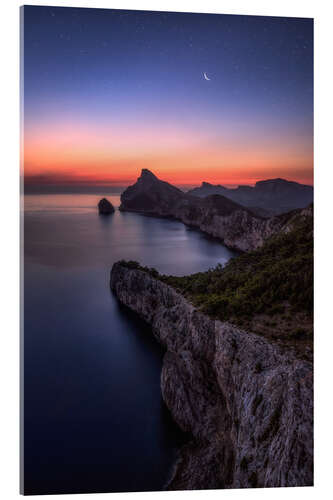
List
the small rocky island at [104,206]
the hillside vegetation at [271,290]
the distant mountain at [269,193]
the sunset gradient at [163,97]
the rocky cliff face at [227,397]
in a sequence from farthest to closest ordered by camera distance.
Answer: the small rocky island at [104,206], the distant mountain at [269,193], the hillside vegetation at [271,290], the sunset gradient at [163,97], the rocky cliff face at [227,397]

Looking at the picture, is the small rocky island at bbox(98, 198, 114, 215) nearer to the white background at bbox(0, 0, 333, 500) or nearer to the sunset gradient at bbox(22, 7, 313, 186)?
the sunset gradient at bbox(22, 7, 313, 186)

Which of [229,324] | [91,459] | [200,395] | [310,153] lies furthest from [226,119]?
[91,459]

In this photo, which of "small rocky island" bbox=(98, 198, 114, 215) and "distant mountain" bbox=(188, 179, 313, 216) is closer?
"distant mountain" bbox=(188, 179, 313, 216)

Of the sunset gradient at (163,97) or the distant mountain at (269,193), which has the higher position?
the sunset gradient at (163,97)

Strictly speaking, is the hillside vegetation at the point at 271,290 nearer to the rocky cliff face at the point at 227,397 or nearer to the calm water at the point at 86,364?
the rocky cliff face at the point at 227,397

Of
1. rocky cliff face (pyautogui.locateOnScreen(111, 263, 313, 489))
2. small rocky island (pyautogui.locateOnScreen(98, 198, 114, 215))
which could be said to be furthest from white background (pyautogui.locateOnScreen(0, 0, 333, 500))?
small rocky island (pyautogui.locateOnScreen(98, 198, 114, 215))
